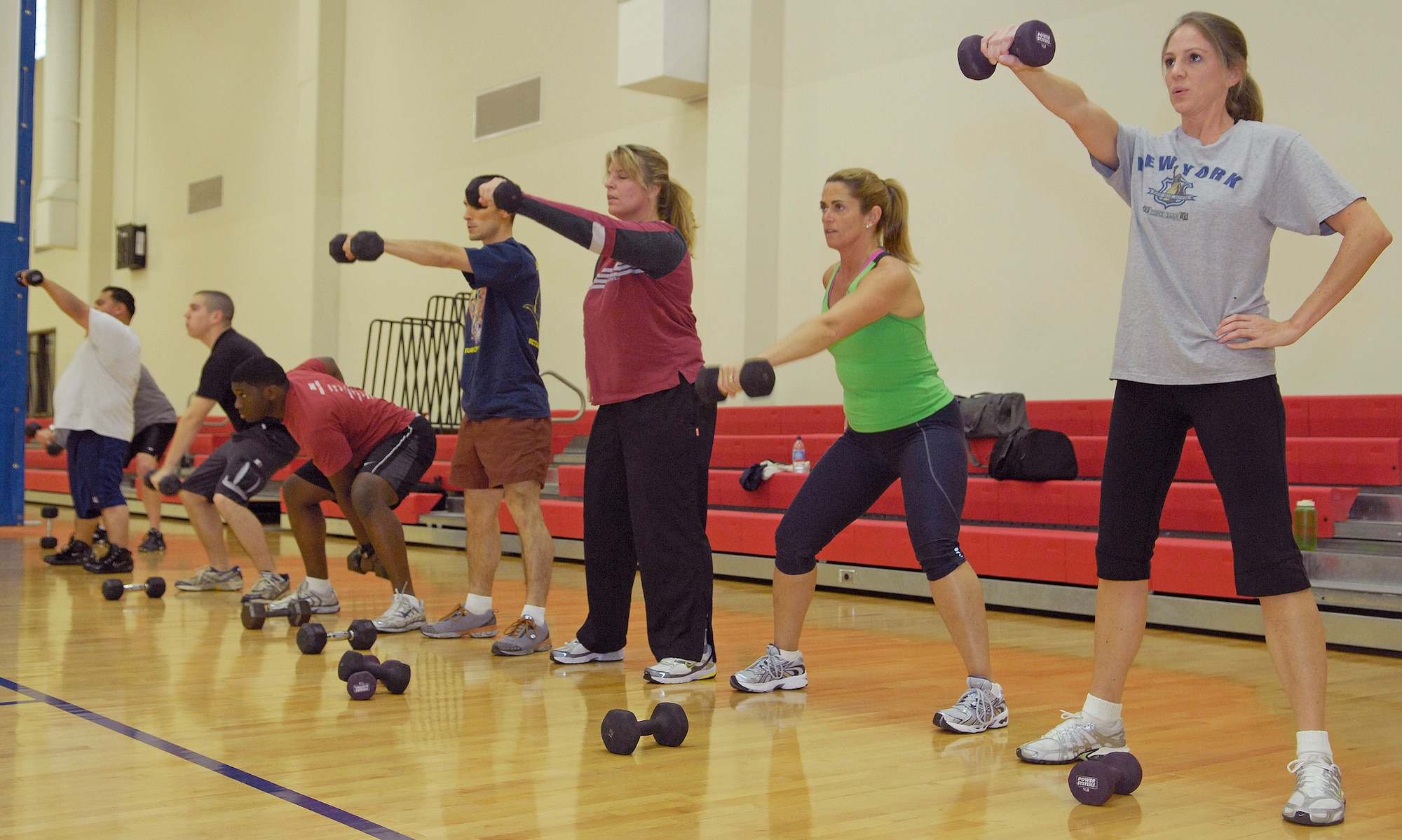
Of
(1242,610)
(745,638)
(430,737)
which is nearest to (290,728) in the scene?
(430,737)

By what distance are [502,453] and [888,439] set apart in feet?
4.67

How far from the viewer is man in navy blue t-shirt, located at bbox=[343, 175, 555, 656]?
3.91 meters

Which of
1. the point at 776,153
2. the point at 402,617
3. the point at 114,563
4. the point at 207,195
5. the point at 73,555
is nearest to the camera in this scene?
the point at 402,617

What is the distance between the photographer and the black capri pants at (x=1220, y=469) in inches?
86.4

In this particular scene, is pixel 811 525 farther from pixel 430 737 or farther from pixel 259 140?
pixel 259 140

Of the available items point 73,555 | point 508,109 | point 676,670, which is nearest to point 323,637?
point 676,670

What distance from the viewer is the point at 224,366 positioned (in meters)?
5.18

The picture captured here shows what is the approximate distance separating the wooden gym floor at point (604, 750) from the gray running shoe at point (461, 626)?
1.4 inches

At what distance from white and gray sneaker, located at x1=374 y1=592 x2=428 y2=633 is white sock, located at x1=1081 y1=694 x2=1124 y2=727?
257cm

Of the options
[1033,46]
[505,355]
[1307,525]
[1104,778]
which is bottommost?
[1104,778]

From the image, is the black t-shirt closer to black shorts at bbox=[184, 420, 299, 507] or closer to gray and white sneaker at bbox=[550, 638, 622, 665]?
black shorts at bbox=[184, 420, 299, 507]

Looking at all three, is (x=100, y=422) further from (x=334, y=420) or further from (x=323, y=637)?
(x=323, y=637)

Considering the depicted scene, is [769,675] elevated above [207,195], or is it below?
below

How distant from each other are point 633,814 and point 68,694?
72.0 inches
